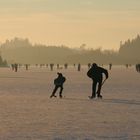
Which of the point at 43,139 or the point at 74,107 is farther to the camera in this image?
the point at 74,107

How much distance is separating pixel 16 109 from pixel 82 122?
12.7ft

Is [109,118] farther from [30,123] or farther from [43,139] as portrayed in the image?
[43,139]

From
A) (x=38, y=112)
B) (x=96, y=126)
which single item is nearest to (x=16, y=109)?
(x=38, y=112)

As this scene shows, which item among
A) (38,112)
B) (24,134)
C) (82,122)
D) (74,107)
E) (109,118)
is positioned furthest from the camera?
(74,107)

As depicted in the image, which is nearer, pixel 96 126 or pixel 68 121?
pixel 96 126

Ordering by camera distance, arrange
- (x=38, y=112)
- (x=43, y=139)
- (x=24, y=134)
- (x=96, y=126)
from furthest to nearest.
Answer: (x=38, y=112) < (x=96, y=126) < (x=24, y=134) < (x=43, y=139)

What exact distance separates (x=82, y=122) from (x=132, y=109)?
12.2 feet

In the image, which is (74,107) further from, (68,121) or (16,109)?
(68,121)

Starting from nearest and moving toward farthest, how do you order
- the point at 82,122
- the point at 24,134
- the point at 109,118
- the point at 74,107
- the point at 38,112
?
the point at 24,134
the point at 82,122
the point at 109,118
the point at 38,112
the point at 74,107

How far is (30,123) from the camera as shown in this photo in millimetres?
12688

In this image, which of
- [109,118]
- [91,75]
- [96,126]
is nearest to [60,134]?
[96,126]

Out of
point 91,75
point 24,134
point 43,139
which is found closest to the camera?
point 43,139

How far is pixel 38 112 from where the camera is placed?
50.3ft

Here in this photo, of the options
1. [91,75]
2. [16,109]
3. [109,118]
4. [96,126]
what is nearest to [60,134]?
Result: [96,126]
